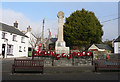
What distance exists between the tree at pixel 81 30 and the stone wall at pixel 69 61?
50.8 ft

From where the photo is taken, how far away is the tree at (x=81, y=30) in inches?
1124

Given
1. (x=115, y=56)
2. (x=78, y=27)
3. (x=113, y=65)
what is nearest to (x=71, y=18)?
(x=78, y=27)

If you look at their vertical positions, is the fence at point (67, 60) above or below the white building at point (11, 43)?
below

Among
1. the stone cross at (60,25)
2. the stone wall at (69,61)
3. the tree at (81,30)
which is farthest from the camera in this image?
the tree at (81,30)

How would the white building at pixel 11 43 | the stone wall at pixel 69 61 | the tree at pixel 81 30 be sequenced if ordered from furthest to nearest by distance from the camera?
the tree at pixel 81 30
the white building at pixel 11 43
the stone wall at pixel 69 61

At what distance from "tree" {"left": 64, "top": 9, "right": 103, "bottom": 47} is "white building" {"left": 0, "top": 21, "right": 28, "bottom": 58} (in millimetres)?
12542

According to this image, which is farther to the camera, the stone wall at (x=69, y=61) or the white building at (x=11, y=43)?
the white building at (x=11, y=43)

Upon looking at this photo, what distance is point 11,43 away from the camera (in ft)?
97.1

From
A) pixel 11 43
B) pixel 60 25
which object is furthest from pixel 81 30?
pixel 11 43

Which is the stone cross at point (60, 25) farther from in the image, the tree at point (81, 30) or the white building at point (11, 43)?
the white building at point (11, 43)

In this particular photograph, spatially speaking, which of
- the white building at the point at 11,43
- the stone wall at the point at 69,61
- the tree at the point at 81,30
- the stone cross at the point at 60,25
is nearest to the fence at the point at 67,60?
the stone wall at the point at 69,61

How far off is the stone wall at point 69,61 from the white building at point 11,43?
16950 mm

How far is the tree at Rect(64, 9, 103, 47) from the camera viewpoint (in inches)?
1124

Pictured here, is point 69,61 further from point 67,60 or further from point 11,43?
point 11,43
